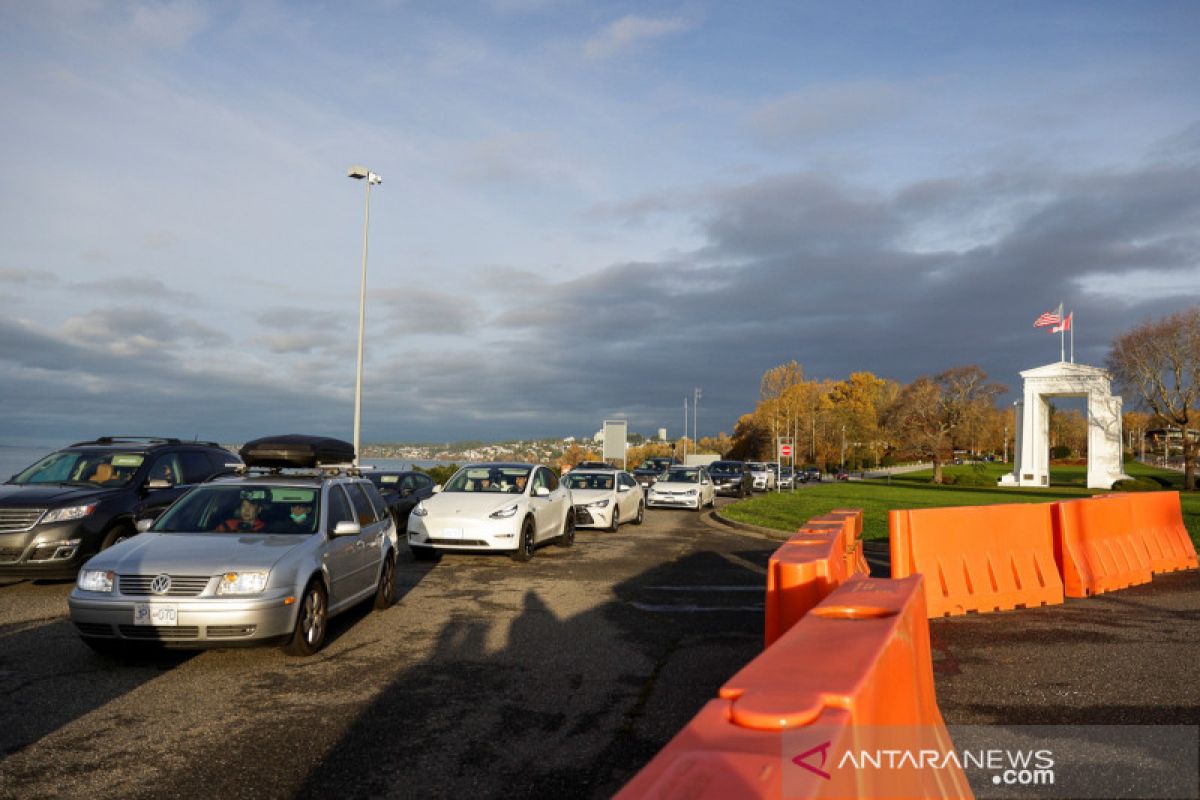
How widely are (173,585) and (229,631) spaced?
57 cm

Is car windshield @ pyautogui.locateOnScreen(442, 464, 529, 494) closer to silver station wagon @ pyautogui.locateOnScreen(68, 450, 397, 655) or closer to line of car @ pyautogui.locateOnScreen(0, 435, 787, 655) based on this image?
line of car @ pyautogui.locateOnScreen(0, 435, 787, 655)

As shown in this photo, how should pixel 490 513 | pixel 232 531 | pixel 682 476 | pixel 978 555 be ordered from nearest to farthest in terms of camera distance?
pixel 232 531 < pixel 978 555 < pixel 490 513 < pixel 682 476

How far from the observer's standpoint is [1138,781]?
14.0 ft

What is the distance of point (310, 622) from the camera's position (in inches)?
292

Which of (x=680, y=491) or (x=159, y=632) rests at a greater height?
(x=159, y=632)

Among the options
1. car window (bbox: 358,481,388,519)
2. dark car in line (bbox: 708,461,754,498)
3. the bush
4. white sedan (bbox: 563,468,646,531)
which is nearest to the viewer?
car window (bbox: 358,481,388,519)

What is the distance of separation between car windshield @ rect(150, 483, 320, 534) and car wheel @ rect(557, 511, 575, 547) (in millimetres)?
7990

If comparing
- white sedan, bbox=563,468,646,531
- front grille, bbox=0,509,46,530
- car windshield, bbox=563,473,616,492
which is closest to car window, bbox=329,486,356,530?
front grille, bbox=0,509,46,530

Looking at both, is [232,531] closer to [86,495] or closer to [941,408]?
[86,495]

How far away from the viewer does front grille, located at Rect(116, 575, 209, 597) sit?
6.77 metres

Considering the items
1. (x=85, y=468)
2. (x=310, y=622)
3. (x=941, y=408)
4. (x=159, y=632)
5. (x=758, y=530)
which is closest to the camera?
(x=159, y=632)

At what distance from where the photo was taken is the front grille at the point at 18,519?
992 centimetres

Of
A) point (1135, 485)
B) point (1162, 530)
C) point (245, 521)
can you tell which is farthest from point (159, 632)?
point (1135, 485)

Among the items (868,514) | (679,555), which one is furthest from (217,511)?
(868,514)
